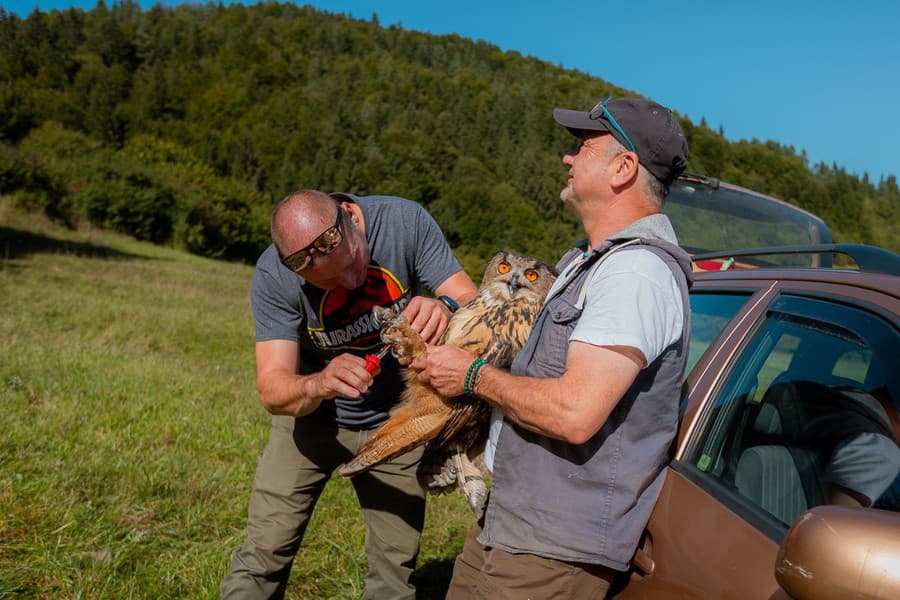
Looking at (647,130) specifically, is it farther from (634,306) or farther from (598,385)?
(598,385)

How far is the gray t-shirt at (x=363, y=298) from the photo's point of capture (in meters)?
3.25

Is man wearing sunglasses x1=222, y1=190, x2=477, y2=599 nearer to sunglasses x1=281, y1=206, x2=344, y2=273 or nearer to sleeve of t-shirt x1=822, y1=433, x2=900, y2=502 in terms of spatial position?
sunglasses x1=281, y1=206, x2=344, y2=273

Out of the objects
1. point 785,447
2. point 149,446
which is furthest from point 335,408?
point 149,446

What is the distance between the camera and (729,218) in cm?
647

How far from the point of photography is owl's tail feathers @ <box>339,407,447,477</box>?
253 centimetres

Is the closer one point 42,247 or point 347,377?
point 347,377

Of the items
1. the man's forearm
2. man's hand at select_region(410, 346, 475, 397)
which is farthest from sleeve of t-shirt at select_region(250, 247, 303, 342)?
man's hand at select_region(410, 346, 475, 397)

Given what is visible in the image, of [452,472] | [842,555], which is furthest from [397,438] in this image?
[842,555]

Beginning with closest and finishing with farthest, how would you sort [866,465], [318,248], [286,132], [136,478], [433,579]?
[866,465] < [318,248] < [433,579] < [136,478] < [286,132]

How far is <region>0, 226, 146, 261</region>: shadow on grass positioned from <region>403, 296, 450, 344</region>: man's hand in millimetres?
19154

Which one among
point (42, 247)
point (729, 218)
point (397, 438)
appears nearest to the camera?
point (397, 438)

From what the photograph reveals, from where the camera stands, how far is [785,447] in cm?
205

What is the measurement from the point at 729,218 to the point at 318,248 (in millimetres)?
4850

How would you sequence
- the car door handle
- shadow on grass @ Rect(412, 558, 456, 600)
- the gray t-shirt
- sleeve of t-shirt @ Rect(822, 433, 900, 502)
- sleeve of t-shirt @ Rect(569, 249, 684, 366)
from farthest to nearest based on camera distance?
shadow on grass @ Rect(412, 558, 456, 600), the gray t-shirt, the car door handle, sleeve of t-shirt @ Rect(569, 249, 684, 366), sleeve of t-shirt @ Rect(822, 433, 900, 502)
